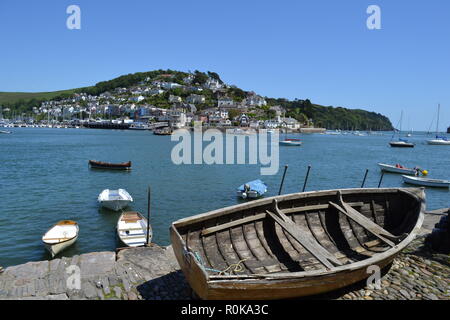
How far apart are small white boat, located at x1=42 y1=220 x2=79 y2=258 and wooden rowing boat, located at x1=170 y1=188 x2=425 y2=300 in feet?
26.5

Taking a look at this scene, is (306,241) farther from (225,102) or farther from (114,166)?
(225,102)

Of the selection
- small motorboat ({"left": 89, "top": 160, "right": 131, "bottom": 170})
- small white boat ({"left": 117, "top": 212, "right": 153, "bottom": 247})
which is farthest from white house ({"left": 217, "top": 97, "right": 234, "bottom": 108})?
small white boat ({"left": 117, "top": 212, "right": 153, "bottom": 247})

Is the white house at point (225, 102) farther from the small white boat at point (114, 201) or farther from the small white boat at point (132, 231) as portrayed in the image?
the small white boat at point (132, 231)

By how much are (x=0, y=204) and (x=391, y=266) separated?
23875mm

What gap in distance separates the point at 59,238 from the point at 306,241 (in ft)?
36.0

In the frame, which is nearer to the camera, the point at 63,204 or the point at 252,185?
the point at 63,204

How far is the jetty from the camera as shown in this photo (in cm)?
794

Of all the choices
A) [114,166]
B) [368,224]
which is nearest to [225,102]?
[114,166]

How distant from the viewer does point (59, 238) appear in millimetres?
13461

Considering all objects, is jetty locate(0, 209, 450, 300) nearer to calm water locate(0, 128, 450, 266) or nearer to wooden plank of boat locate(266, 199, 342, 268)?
wooden plank of boat locate(266, 199, 342, 268)

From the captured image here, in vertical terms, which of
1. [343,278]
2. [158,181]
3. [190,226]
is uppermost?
[190,226]
